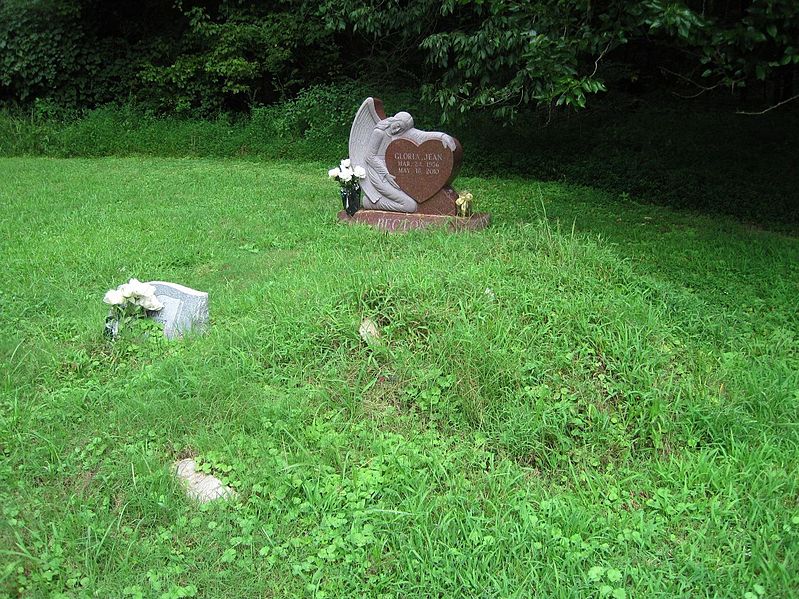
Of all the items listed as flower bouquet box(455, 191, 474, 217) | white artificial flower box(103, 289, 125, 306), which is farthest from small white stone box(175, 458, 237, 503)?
flower bouquet box(455, 191, 474, 217)

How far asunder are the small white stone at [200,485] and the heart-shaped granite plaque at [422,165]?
175 inches

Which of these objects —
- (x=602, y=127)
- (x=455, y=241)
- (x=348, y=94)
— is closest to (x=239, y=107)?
(x=348, y=94)

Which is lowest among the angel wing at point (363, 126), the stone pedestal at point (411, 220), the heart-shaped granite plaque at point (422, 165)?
the stone pedestal at point (411, 220)

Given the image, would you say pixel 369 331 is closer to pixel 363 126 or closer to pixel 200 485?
pixel 200 485

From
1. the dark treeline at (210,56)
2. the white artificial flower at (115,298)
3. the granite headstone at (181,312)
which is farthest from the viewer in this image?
the dark treeline at (210,56)

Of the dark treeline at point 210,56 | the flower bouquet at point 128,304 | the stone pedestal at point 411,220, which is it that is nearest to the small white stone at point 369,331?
the flower bouquet at point 128,304

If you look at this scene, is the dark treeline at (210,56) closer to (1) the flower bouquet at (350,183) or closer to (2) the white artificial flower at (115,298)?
(1) the flower bouquet at (350,183)

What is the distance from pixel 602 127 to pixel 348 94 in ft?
16.0

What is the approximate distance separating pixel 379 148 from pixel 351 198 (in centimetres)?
60

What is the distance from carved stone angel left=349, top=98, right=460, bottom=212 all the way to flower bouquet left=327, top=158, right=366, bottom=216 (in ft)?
0.24

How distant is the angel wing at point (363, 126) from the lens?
6977 millimetres

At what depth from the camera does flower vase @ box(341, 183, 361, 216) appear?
707 cm

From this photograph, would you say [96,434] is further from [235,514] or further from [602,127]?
[602,127]

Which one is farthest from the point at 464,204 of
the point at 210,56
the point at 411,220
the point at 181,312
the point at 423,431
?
the point at 210,56
